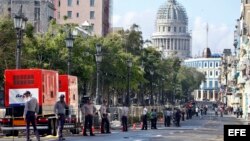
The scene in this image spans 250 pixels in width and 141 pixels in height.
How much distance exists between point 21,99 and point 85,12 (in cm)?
12014

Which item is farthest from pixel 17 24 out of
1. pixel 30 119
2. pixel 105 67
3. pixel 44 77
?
pixel 105 67

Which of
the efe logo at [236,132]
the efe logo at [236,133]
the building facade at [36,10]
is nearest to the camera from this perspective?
the efe logo at [236,133]

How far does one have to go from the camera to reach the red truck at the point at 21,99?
37.3 m

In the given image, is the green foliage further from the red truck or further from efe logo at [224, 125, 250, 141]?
efe logo at [224, 125, 250, 141]

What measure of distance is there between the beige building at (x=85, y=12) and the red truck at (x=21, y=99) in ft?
376

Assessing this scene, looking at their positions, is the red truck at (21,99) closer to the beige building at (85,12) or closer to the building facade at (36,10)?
the building facade at (36,10)

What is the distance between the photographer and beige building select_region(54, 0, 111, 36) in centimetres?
15475

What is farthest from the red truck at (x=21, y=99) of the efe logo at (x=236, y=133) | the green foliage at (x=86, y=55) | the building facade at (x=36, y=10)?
the building facade at (x=36, y=10)

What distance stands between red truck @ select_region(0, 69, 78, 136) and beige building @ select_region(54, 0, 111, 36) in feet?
376

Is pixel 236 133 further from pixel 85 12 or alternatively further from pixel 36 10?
pixel 85 12

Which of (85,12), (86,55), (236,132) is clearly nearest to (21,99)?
(236,132)

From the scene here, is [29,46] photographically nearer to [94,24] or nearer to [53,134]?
[53,134]

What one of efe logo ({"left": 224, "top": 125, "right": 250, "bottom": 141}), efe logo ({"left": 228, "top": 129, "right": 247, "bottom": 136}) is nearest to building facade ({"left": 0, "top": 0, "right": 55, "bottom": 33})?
efe logo ({"left": 224, "top": 125, "right": 250, "bottom": 141})

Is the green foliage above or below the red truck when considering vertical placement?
above
